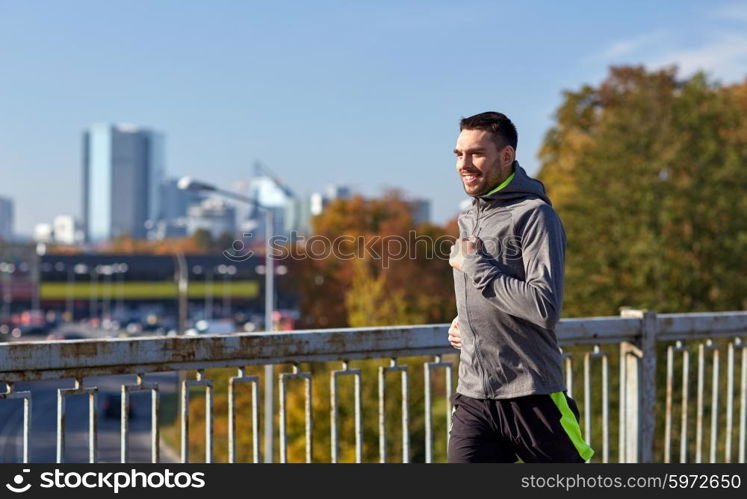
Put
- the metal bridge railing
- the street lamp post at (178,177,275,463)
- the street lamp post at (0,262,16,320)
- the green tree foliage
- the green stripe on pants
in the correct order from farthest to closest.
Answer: the street lamp post at (0,262,16,320)
the green tree foliage
the street lamp post at (178,177,275,463)
the metal bridge railing
the green stripe on pants

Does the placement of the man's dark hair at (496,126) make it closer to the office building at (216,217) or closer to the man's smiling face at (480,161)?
the man's smiling face at (480,161)

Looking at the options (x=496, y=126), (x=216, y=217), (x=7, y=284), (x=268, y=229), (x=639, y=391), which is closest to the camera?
(x=496, y=126)

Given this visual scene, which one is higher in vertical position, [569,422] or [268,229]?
[268,229]

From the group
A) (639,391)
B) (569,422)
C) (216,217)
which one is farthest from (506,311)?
(216,217)

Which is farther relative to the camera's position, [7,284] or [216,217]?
[216,217]

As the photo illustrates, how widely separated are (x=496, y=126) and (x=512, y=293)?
23.2 inches

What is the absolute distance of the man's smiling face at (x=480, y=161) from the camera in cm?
351

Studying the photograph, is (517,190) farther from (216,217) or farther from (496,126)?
(216,217)

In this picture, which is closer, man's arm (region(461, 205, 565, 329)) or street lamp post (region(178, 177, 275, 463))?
man's arm (region(461, 205, 565, 329))

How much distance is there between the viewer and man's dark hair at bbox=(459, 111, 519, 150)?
3.52 meters

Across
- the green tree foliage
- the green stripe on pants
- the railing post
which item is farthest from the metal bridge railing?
the green tree foliage

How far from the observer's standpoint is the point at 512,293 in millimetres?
3369

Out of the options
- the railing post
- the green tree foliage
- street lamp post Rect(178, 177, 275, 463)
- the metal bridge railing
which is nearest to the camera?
the metal bridge railing

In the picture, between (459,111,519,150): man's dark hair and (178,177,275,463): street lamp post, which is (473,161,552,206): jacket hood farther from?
(178,177,275,463): street lamp post
